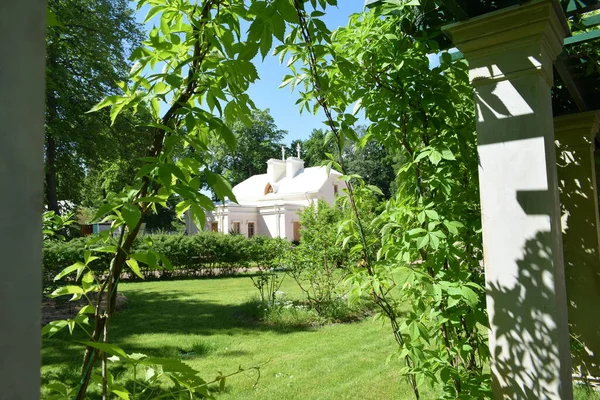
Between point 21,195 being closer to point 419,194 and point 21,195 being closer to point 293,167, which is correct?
point 419,194

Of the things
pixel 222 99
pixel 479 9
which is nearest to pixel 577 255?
pixel 479 9

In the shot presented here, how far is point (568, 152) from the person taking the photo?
153 inches

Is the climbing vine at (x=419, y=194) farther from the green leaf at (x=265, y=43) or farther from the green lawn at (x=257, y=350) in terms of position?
the green lawn at (x=257, y=350)

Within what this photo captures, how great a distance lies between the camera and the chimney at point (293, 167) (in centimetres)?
3859

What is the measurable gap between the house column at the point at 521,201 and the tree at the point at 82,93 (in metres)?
12.4

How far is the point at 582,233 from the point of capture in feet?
12.4

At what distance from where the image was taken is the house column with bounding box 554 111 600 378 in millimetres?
3752

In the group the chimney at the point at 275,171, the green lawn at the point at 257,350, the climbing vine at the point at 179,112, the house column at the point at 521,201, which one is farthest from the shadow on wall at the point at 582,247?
the chimney at the point at 275,171

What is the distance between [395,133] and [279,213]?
31.2 m

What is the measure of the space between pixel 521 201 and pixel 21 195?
212 cm

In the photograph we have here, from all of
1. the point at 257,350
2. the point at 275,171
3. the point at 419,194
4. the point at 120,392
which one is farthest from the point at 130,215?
the point at 275,171

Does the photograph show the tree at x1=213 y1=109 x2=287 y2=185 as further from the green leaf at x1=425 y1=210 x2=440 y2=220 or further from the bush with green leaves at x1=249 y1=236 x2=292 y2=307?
the green leaf at x1=425 y1=210 x2=440 y2=220

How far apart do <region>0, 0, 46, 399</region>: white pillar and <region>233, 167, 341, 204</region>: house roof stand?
1309 inches

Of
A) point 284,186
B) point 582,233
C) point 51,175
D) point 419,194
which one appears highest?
point 284,186
